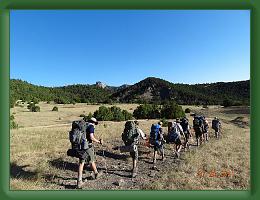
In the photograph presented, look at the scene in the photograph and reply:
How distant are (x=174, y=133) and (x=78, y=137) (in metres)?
6.38

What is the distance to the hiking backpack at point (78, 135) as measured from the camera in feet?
33.6

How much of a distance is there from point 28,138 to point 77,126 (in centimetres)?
1113

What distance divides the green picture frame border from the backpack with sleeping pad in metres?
4.69

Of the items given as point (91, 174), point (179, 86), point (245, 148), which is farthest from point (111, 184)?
point (179, 86)

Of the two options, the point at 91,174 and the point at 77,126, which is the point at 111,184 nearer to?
the point at 91,174

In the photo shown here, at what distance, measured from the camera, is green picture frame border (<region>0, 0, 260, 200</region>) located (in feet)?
17.4

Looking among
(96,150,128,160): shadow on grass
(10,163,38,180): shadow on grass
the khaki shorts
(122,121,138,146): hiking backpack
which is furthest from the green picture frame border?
(96,150,128,160): shadow on grass

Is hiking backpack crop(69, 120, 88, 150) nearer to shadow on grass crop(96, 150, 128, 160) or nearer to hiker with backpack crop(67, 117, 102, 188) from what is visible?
hiker with backpack crop(67, 117, 102, 188)

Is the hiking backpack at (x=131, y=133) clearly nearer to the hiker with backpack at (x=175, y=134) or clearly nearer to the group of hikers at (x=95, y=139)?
the group of hikers at (x=95, y=139)
